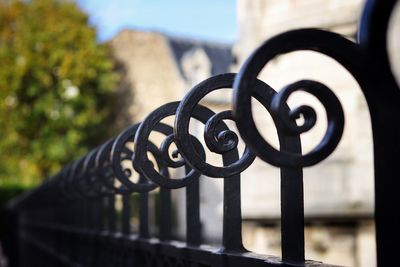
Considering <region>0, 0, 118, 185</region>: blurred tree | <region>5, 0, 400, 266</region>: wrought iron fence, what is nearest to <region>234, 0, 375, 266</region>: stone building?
<region>5, 0, 400, 266</region>: wrought iron fence

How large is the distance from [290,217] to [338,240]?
7.64 metres

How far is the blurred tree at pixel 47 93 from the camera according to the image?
31.6 meters

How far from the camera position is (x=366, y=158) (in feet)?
28.7

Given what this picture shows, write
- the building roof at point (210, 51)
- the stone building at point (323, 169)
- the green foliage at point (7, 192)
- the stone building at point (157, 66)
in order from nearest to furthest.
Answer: the stone building at point (323, 169) < the green foliage at point (7, 192) < the stone building at point (157, 66) < the building roof at point (210, 51)

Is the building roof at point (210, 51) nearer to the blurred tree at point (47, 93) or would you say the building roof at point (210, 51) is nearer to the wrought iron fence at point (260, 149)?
the blurred tree at point (47, 93)

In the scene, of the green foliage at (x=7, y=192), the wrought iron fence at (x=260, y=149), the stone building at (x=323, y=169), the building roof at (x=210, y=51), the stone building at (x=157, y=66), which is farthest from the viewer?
the building roof at (x=210, y=51)

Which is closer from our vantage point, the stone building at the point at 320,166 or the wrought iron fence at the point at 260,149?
the wrought iron fence at the point at 260,149

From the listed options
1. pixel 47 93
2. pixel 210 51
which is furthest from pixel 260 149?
pixel 210 51

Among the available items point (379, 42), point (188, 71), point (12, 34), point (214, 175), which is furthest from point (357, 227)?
point (12, 34)

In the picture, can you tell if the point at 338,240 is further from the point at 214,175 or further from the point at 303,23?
the point at 214,175

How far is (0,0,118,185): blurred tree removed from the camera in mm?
31625

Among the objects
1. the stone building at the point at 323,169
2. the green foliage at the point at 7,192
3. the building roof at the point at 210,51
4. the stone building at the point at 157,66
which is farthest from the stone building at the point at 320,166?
the building roof at the point at 210,51

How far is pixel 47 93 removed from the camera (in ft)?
105

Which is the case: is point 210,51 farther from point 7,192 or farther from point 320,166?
point 320,166
